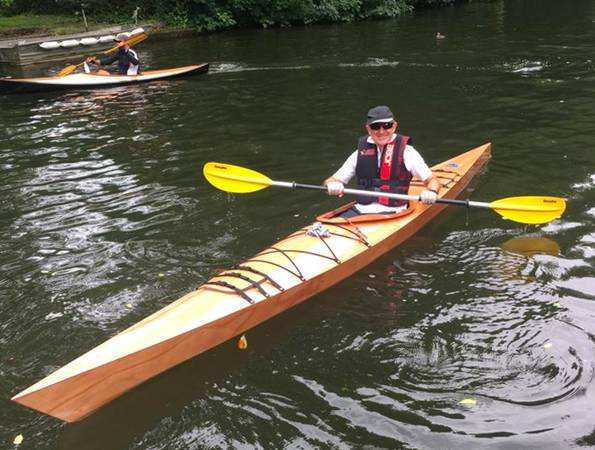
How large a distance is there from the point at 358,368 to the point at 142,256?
287 cm

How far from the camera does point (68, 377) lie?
3627mm

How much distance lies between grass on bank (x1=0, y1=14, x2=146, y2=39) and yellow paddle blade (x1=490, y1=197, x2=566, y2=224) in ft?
68.7

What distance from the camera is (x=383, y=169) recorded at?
601cm

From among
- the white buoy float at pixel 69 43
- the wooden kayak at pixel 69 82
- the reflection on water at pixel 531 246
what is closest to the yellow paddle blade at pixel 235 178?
the reflection on water at pixel 531 246

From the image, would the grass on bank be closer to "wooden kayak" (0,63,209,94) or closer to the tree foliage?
the tree foliage

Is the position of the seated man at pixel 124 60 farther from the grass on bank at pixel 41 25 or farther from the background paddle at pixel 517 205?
the background paddle at pixel 517 205

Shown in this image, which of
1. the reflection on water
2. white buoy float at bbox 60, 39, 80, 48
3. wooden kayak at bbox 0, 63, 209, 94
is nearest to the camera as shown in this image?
the reflection on water

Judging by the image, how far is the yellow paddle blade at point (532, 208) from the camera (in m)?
5.84

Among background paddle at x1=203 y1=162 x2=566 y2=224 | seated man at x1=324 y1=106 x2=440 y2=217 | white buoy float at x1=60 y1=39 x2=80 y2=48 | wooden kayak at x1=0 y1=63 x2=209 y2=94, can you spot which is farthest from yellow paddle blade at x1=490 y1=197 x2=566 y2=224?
white buoy float at x1=60 y1=39 x2=80 y2=48

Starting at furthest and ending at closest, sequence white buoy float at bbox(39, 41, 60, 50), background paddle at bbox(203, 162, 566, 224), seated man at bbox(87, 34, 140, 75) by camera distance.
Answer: white buoy float at bbox(39, 41, 60, 50) → seated man at bbox(87, 34, 140, 75) → background paddle at bbox(203, 162, 566, 224)

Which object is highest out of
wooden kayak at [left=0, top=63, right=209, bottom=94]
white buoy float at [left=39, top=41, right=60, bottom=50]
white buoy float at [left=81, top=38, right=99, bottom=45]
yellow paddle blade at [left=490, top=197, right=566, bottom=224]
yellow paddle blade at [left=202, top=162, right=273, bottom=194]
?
white buoy float at [left=81, top=38, right=99, bottom=45]

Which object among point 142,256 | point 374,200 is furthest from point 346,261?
point 142,256

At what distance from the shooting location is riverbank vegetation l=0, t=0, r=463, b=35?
2445 cm

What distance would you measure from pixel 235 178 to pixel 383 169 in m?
1.70
